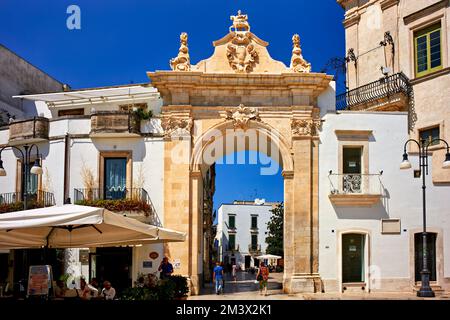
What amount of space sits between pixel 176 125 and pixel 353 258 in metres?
8.89

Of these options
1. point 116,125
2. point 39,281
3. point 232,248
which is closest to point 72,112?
point 116,125

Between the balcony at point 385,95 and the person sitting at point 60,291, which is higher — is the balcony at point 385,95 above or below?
above

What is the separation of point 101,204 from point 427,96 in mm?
15358

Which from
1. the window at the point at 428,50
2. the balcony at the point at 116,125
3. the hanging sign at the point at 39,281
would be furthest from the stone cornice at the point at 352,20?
the hanging sign at the point at 39,281

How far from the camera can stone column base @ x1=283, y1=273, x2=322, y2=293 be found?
74.7 ft

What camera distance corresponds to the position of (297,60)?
24078 millimetres

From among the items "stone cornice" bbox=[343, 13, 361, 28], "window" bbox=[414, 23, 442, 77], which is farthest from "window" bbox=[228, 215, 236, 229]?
"window" bbox=[414, 23, 442, 77]

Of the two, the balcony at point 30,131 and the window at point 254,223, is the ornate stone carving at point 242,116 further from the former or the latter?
the window at point 254,223

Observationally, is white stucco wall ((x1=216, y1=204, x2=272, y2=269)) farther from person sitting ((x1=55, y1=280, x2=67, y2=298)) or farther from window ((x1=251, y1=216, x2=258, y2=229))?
person sitting ((x1=55, y1=280, x2=67, y2=298))

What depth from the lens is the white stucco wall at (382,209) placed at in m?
23.3

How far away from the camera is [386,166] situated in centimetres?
2380

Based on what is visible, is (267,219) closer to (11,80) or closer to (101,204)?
(11,80)

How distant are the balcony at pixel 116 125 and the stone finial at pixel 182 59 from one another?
8.50 ft

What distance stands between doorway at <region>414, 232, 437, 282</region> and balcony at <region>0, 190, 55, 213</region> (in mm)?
14829
